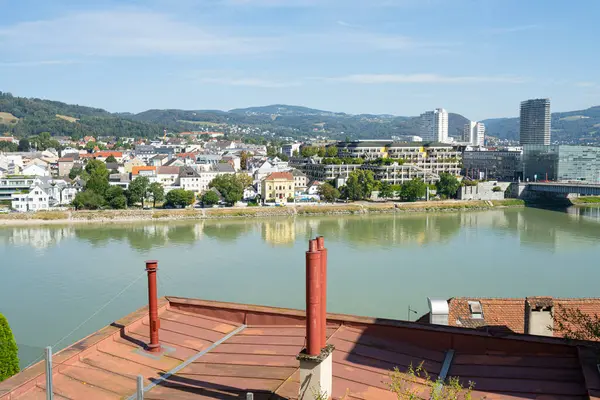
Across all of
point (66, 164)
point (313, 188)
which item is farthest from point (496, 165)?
point (66, 164)

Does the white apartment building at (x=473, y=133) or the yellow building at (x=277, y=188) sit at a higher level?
the white apartment building at (x=473, y=133)

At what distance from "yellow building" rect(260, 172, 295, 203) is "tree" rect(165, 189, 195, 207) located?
212cm

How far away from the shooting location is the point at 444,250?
973cm

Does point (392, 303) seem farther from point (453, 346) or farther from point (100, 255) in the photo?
point (100, 255)

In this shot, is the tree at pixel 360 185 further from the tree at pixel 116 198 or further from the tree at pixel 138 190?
the tree at pixel 116 198

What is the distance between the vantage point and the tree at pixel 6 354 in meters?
3.60

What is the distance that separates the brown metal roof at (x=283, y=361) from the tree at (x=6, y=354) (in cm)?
138

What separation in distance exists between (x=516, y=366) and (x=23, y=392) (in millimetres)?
1697

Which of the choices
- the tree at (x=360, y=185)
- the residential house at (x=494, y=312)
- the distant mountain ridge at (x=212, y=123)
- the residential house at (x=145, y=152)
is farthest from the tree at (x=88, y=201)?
the distant mountain ridge at (x=212, y=123)

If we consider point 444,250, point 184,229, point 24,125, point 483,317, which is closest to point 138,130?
point 24,125

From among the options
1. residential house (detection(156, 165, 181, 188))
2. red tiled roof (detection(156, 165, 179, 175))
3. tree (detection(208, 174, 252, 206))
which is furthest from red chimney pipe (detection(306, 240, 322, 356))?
red tiled roof (detection(156, 165, 179, 175))

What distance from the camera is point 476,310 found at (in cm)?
351

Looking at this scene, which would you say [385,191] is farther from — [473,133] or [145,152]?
[473,133]

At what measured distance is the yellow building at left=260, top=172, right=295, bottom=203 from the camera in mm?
16011
